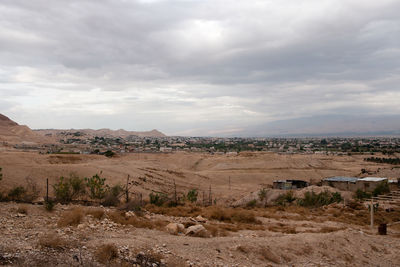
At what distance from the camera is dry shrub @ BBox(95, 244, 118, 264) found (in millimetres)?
10156

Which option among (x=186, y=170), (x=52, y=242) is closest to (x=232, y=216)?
(x=52, y=242)

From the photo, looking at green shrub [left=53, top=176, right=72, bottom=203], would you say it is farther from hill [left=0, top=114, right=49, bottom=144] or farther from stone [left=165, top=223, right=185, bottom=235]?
hill [left=0, top=114, right=49, bottom=144]

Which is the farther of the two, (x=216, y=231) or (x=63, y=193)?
(x=63, y=193)

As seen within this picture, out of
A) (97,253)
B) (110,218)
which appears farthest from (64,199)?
(97,253)

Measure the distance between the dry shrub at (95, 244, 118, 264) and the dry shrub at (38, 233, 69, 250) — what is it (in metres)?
1.16

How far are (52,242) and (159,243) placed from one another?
3645 millimetres

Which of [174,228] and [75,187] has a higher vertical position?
[75,187]

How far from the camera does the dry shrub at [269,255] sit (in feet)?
41.1

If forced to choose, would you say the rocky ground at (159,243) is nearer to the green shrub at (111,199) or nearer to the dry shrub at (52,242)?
the dry shrub at (52,242)

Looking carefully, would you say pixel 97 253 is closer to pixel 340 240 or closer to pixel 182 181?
pixel 340 240

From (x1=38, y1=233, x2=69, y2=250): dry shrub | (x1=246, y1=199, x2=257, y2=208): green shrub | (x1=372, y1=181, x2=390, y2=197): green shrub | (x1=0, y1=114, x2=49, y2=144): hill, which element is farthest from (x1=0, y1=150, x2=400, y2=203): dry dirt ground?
(x1=0, y1=114, x2=49, y2=144): hill

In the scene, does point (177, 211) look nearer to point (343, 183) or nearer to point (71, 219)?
point (71, 219)

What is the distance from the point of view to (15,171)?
35344mm

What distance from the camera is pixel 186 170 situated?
69.5 metres
